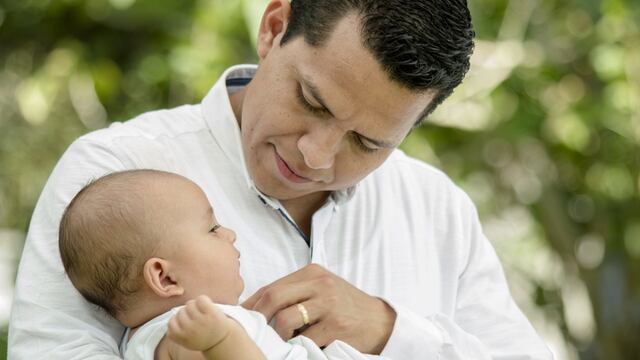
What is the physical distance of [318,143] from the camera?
2.23 m

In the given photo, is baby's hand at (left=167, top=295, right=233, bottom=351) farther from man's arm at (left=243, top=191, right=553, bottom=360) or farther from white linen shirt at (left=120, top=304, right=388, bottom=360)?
man's arm at (left=243, top=191, right=553, bottom=360)

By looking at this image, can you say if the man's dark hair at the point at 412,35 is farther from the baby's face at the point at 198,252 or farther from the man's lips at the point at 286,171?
the baby's face at the point at 198,252

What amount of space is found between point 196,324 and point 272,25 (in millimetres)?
826

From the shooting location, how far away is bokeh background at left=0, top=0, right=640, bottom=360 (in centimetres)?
430

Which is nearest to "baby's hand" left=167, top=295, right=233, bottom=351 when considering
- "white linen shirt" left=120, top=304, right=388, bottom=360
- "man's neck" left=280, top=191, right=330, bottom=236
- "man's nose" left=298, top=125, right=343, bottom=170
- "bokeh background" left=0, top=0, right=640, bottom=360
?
"white linen shirt" left=120, top=304, right=388, bottom=360

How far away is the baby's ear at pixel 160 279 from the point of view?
6.61 ft

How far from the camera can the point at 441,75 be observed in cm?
222

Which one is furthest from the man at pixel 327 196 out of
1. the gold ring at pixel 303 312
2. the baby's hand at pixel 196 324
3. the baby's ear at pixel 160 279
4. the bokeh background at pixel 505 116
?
the bokeh background at pixel 505 116

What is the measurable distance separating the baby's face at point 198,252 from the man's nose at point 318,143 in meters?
0.23

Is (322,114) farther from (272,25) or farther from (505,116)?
→ (505,116)

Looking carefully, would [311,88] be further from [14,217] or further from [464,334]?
[14,217]

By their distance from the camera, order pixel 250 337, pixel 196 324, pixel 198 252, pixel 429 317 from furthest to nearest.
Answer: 1. pixel 429 317
2. pixel 198 252
3. pixel 250 337
4. pixel 196 324

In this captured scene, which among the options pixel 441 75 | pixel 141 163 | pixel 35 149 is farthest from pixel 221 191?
pixel 35 149

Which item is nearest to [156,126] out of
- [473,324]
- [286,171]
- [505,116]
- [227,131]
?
[227,131]
